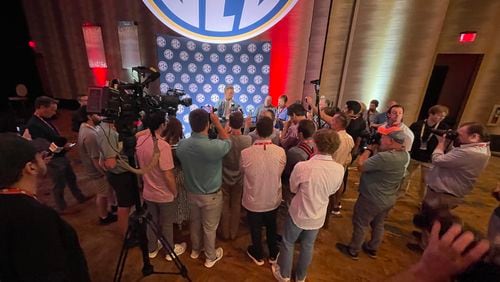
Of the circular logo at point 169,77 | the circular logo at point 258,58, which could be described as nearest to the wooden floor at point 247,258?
the circular logo at point 169,77

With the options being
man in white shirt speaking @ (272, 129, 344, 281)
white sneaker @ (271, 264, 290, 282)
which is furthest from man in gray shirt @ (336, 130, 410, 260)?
white sneaker @ (271, 264, 290, 282)

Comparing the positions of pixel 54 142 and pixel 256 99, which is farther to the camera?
pixel 256 99

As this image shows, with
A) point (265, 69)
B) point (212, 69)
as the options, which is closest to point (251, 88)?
point (265, 69)

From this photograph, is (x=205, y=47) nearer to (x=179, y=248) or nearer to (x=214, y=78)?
(x=214, y=78)

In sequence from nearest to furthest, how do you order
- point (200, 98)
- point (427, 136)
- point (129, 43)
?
point (427, 136)
point (200, 98)
point (129, 43)

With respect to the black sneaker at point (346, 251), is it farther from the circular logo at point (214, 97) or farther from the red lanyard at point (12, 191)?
the circular logo at point (214, 97)

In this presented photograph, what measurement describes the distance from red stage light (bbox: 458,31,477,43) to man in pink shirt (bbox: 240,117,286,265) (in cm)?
681

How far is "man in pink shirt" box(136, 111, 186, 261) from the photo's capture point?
2008mm

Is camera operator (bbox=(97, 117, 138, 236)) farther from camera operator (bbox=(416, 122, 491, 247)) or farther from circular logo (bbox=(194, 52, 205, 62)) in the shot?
circular logo (bbox=(194, 52, 205, 62))

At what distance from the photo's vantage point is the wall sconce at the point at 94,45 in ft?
22.7

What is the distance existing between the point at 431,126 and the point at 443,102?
16.7 ft

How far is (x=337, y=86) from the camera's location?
6266mm

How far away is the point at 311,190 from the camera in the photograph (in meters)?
1.86

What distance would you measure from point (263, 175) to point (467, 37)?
7096 mm
